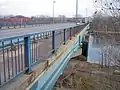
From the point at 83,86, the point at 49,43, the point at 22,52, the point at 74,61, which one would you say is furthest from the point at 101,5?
the point at 74,61

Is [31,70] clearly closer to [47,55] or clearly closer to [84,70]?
[47,55]

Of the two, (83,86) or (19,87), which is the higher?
(19,87)

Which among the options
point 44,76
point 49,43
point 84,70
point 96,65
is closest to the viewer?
point 44,76

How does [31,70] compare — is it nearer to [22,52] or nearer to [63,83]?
[22,52]

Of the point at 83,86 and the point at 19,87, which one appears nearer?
the point at 19,87

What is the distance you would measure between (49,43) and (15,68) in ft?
14.7

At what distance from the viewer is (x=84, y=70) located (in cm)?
1992

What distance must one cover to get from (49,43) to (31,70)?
4042mm

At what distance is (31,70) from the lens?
5.34 m

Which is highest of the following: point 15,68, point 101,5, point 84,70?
point 101,5

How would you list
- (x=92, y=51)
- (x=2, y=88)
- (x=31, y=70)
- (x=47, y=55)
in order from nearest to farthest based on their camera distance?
(x=2, y=88) → (x=31, y=70) → (x=47, y=55) → (x=92, y=51)

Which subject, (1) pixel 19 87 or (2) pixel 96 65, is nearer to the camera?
(1) pixel 19 87

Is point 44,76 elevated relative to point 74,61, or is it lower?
elevated

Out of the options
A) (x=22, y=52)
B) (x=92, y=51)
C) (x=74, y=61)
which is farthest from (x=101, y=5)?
(x=92, y=51)
